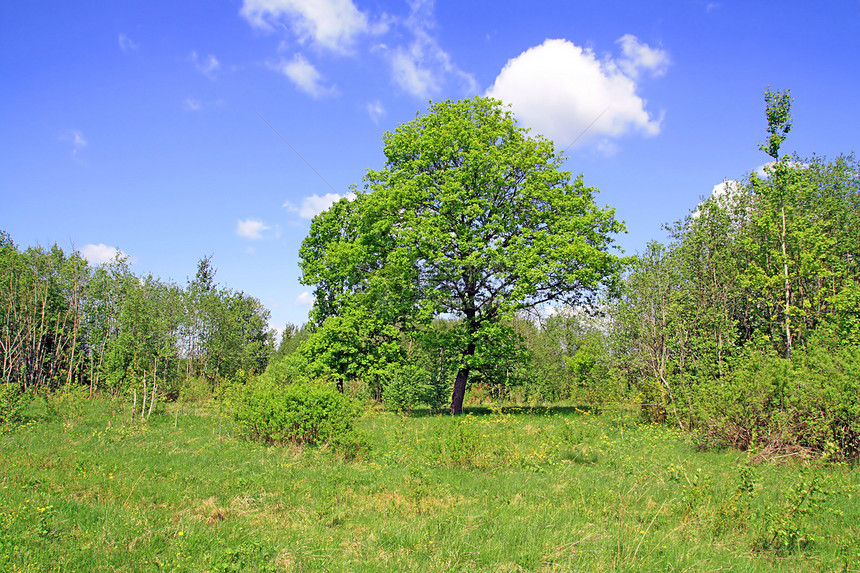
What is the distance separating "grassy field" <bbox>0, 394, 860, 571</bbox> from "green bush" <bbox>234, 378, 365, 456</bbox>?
2.12 ft

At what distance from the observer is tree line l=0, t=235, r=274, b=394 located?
1143 inches

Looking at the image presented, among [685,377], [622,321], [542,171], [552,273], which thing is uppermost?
[542,171]

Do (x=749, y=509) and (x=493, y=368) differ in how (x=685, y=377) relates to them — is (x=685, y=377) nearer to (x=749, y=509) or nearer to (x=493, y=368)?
(x=493, y=368)

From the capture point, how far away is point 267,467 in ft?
31.2

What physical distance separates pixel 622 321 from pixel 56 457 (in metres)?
15.7

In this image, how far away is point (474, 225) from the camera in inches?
770

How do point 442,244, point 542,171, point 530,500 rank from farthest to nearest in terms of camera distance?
point 542,171 < point 442,244 < point 530,500

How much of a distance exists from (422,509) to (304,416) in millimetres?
5647

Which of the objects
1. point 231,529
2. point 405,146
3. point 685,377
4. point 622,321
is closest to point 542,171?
point 405,146

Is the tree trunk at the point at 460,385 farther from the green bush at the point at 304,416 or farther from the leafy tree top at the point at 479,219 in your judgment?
the green bush at the point at 304,416

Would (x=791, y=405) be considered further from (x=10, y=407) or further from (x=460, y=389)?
(x=10, y=407)

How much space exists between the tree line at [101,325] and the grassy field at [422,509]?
21.4m

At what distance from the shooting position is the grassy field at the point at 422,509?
17.3 ft

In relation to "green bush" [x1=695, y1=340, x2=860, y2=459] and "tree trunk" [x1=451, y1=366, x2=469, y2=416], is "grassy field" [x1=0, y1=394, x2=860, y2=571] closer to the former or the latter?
"green bush" [x1=695, y1=340, x2=860, y2=459]
